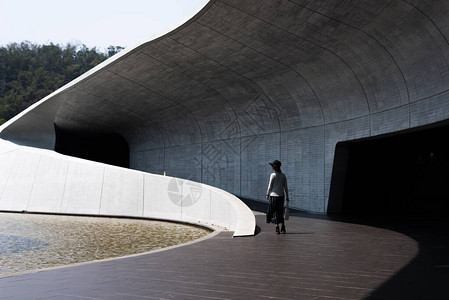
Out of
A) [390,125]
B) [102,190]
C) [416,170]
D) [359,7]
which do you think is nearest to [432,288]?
[359,7]

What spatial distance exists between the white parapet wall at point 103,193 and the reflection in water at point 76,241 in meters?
0.75

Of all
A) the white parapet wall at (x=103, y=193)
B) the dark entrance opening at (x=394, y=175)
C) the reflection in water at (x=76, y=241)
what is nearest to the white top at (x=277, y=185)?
the white parapet wall at (x=103, y=193)

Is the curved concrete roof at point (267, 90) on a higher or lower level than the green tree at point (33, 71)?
lower

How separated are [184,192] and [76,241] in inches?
182

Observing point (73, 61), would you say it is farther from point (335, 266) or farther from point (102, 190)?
point (335, 266)

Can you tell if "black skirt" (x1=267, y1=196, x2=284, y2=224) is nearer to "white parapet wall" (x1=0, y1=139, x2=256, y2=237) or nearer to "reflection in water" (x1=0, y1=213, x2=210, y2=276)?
"white parapet wall" (x1=0, y1=139, x2=256, y2=237)

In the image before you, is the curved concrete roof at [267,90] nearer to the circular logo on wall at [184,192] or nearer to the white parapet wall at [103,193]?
the white parapet wall at [103,193]

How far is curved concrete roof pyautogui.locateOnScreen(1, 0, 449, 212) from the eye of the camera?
1166 centimetres

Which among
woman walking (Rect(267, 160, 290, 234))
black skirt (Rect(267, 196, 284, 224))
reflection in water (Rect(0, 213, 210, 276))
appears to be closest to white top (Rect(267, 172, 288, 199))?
woman walking (Rect(267, 160, 290, 234))

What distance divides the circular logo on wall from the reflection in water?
0.74 meters

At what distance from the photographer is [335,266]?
5695 mm

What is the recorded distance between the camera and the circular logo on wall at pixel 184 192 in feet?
43.8

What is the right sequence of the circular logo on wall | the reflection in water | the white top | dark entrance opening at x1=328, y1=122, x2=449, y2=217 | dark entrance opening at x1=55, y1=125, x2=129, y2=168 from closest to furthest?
the reflection in water, the white top, the circular logo on wall, dark entrance opening at x1=328, y1=122, x2=449, y2=217, dark entrance opening at x1=55, y1=125, x2=129, y2=168

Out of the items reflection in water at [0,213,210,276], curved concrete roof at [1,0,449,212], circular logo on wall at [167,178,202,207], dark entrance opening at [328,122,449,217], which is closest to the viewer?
reflection in water at [0,213,210,276]
